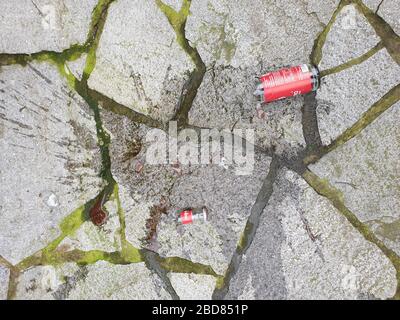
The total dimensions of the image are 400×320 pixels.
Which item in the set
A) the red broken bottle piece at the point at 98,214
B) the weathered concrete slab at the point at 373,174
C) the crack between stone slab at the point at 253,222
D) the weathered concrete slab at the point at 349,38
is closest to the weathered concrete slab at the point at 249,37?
the weathered concrete slab at the point at 349,38

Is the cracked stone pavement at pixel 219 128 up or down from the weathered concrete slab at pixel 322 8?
down

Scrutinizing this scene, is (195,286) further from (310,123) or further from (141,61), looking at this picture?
(141,61)

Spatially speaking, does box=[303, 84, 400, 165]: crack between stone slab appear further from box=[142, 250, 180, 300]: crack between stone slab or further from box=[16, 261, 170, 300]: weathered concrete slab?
box=[16, 261, 170, 300]: weathered concrete slab

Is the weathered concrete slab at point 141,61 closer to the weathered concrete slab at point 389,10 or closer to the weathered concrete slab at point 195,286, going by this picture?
the weathered concrete slab at point 195,286

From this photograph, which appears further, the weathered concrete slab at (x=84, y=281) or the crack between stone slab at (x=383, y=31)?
the weathered concrete slab at (x=84, y=281)
